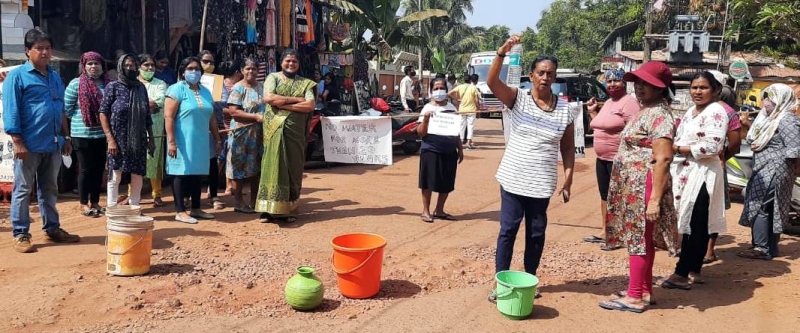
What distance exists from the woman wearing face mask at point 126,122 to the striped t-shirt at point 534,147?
3608mm

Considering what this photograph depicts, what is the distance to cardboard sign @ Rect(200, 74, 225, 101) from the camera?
712cm

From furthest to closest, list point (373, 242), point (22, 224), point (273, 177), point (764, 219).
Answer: point (273, 177), point (764, 219), point (22, 224), point (373, 242)

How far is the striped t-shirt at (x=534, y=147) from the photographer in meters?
4.01

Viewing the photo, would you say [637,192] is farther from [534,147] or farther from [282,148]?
[282,148]

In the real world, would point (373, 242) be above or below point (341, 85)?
below

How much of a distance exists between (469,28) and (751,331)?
49.6 meters

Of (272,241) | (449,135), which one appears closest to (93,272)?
(272,241)

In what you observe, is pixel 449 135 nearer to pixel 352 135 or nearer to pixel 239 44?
pixel 352 135

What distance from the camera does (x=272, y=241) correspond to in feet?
18.5

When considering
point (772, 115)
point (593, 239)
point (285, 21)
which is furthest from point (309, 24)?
point (772, 115)

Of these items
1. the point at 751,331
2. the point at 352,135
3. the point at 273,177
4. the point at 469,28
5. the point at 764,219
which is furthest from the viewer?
the point at 469,28

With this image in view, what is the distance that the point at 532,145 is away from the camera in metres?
4.02

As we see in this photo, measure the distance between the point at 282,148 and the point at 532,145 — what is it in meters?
2.86

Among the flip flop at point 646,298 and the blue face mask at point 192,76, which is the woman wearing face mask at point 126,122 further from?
the flip flop at point 646,298
